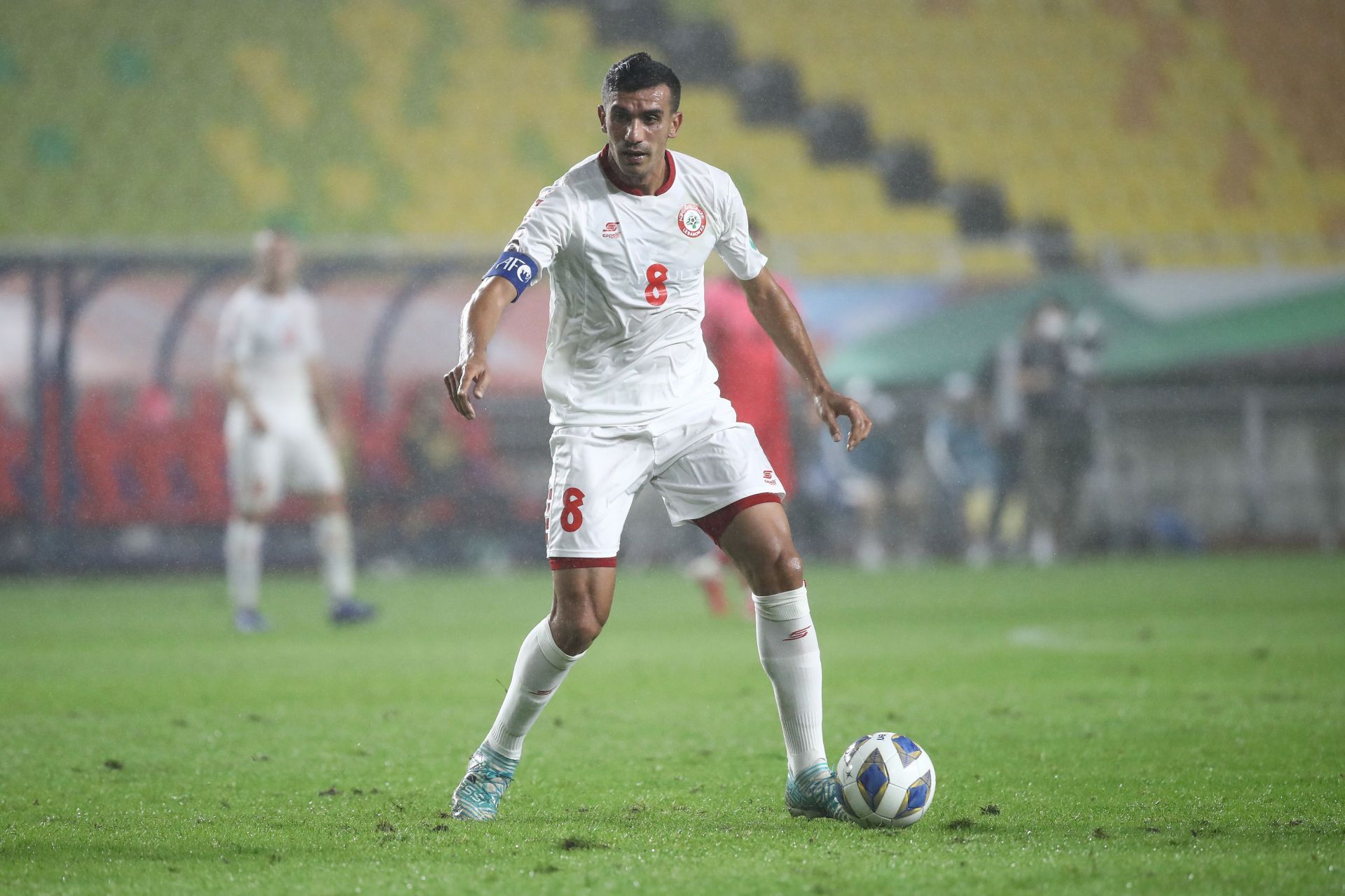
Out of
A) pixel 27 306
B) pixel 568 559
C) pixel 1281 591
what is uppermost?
pixel 27 306

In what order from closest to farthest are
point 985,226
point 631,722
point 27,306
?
point 631,722
point 27,306
point 985,226

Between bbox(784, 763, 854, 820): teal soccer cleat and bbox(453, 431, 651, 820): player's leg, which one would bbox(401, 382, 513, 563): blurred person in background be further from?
bbox(784, 763, 854, 820): teal soccer cleat

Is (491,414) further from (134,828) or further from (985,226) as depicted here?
(134,828)

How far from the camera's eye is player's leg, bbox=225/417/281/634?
984 centimetres

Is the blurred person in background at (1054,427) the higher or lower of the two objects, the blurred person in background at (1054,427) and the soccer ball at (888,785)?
the higher

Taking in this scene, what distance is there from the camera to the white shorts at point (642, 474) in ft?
13.7

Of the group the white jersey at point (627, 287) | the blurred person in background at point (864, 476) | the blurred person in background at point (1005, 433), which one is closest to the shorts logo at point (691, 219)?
the white jersey at point (627, 287)

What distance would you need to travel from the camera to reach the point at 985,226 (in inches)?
773

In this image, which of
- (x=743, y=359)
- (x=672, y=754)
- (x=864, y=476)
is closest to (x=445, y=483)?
(x=864, y=476)

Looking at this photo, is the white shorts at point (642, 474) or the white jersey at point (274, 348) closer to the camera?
the white shorts at point (642, 474)

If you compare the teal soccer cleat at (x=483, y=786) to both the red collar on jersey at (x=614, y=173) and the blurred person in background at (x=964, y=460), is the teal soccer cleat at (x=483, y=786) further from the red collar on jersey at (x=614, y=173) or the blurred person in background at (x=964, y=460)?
the blurred person in background at (x=964, y=460)

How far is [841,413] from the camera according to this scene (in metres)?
4.39

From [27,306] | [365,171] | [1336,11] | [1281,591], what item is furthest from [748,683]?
[1336,11]

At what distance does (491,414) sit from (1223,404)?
705 centimetres
